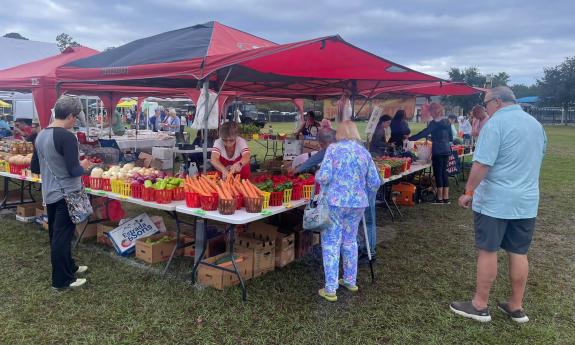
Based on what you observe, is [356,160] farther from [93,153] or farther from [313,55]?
[93,153]

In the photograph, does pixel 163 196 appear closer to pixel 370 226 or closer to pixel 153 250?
pixel 153 250

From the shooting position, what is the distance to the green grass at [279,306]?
2.99 meters

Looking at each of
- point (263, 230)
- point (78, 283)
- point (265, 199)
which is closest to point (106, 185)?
point (78, 283)

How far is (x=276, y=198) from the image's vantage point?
3.69 meters

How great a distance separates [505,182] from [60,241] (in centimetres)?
350

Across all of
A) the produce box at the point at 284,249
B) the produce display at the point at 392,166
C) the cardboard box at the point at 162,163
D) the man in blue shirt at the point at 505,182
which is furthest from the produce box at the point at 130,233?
the cardboard box at the point at 162,163

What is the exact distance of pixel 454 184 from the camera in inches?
376

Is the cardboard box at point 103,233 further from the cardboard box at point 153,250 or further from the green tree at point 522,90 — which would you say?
the green tree at point 522,90

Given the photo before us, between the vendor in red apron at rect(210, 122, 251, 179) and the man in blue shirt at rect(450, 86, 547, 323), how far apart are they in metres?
2.32

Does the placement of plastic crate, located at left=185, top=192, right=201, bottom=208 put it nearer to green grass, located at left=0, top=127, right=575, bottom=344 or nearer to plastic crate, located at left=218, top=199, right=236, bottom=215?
plastic crate, located at left=218, top=199, right=236, bottom=215

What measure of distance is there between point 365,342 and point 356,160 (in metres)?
1.32

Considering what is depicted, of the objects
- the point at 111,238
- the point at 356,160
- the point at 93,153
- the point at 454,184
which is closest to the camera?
the point at 356,160

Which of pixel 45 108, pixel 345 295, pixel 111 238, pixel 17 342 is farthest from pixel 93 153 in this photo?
pixel 345 295

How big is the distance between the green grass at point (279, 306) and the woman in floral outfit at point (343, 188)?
16.7 inches
